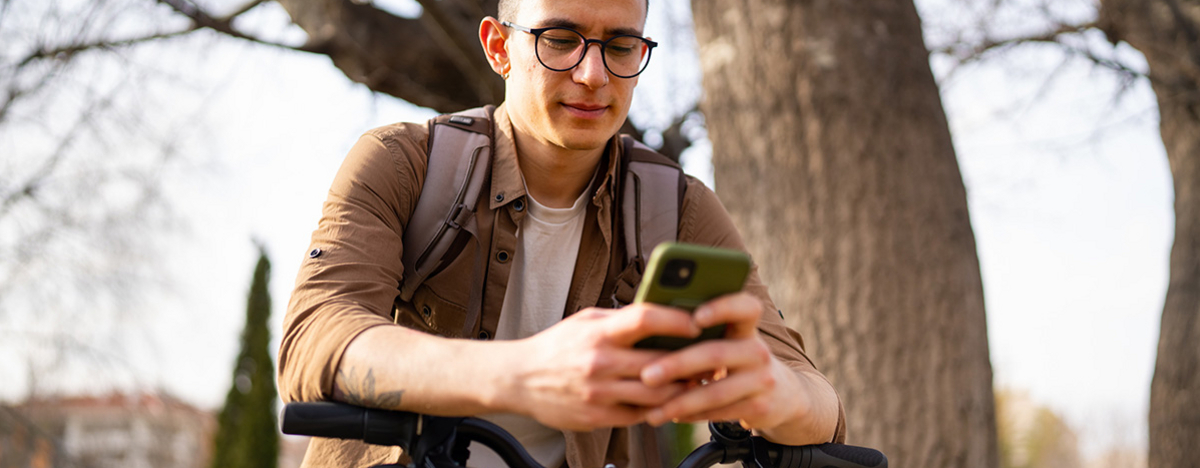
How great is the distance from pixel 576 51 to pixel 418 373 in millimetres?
834

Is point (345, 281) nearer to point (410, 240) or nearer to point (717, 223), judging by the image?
point (410, 240)

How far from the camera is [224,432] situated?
18.3 m

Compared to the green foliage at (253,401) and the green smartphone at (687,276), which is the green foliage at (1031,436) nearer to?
the green foliage at (253,401)

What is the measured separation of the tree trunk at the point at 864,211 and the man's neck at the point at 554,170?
5.16ft

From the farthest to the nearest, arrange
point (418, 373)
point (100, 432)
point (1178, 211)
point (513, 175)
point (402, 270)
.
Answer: point (100, 432) < point (1178, 211) < point (513, 175) < point (402, 270) < point (418, 373)

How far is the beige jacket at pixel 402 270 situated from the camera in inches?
59.6

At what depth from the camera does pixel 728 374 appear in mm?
1195

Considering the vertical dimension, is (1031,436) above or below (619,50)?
below

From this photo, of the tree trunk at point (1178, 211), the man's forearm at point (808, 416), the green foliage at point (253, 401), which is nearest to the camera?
the man's forearm at point (808, 416)

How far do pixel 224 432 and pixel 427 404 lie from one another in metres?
18.9

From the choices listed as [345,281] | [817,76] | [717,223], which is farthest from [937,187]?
[345,281]

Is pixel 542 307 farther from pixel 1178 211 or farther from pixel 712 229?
pixel 1178 211

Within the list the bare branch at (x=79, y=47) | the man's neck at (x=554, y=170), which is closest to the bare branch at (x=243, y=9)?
the bare branch at (x=79, y=47)

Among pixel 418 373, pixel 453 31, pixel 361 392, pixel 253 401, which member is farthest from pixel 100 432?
pixel 418 373
